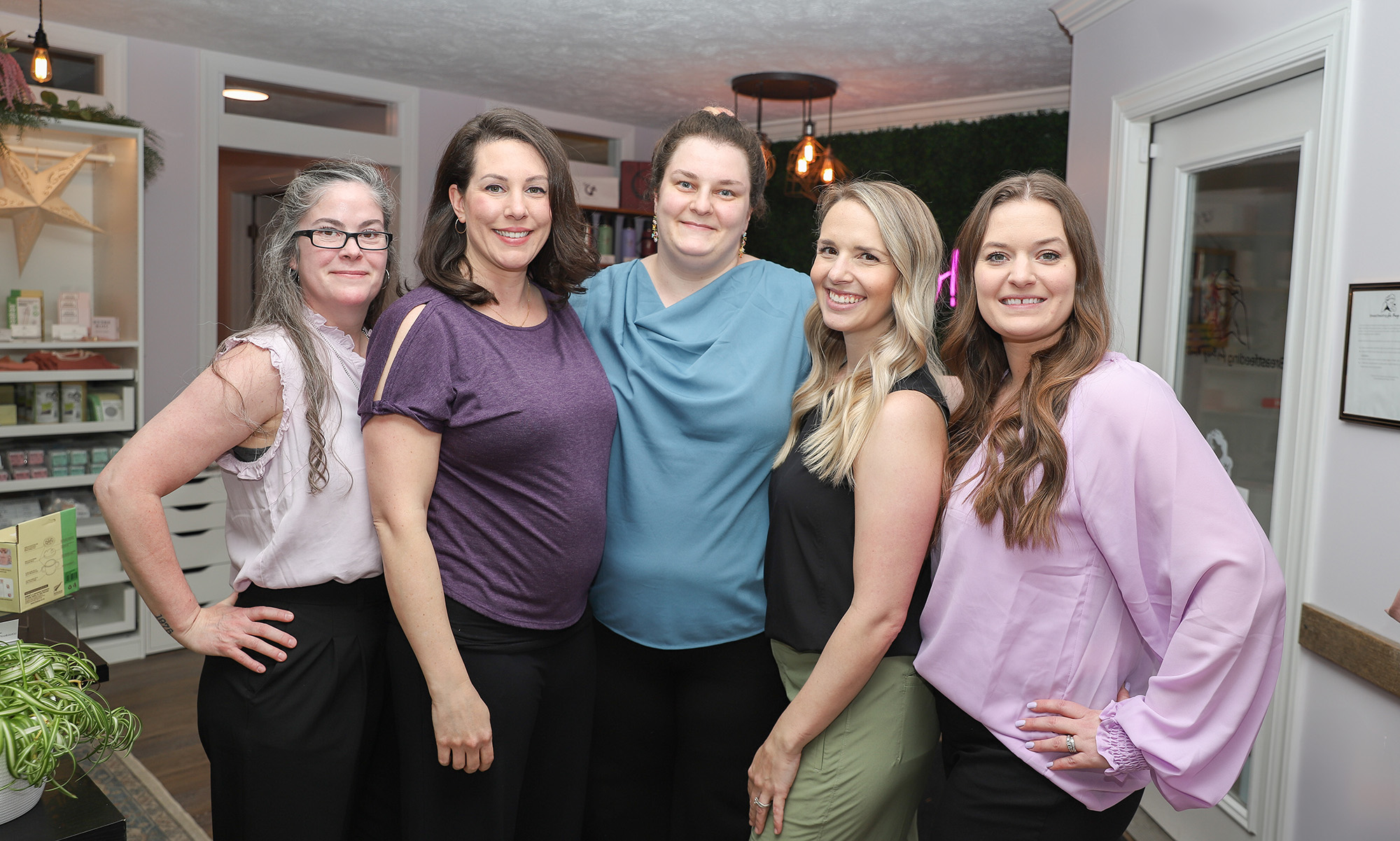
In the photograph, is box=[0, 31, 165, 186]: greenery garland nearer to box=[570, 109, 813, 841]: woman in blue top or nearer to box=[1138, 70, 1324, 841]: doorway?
box=[570, 109, 813, 841]: woman in blue top

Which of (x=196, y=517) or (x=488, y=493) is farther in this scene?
(x=196, y=517)

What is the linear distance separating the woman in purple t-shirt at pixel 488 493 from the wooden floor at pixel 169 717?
181 cm

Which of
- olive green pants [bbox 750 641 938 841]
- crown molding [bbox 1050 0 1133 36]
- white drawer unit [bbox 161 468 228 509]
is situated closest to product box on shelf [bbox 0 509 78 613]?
olive green pants [bbox 750 641 938 841]

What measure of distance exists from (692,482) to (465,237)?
22.6 inches

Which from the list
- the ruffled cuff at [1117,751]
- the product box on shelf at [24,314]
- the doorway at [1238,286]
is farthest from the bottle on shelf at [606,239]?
the ruffled cuff at [1117,751]

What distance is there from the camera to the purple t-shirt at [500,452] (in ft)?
4.86

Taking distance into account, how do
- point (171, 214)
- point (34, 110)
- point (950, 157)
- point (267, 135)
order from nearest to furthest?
point (34, 110), point (171, 214), point (267, 135), point (950, 157)

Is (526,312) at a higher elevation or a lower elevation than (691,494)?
higher

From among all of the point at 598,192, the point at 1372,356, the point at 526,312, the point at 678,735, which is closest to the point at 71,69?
the point at 598,192

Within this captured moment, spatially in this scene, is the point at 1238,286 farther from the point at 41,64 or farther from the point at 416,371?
the point at 41,64

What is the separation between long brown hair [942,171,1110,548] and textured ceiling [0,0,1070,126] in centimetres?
269

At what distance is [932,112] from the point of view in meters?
5.80

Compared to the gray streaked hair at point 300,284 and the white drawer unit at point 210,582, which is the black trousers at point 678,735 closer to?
the gray streaked hair at point 300,284

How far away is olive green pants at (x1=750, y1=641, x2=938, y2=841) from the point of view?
4.98 feet
